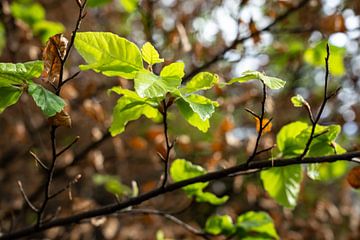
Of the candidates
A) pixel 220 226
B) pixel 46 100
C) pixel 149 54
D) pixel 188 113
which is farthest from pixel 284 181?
pixel 46 100

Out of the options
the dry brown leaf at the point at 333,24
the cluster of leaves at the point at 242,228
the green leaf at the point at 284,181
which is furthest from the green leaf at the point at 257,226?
the dry brown leaf at the point at 333,24

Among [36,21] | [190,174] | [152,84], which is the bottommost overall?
[190,174]

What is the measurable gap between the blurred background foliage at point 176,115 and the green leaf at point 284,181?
1.32ft

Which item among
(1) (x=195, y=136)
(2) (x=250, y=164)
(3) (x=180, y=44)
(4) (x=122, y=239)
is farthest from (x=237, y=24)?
(1) (x=195, y=136)

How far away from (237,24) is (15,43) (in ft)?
3.47

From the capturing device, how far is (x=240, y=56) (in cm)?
203

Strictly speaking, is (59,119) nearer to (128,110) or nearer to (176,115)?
(128,110)

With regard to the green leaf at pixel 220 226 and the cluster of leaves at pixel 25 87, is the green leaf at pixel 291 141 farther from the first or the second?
the cluster of leaves at pixel 25 87

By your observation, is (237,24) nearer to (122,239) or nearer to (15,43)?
(15,43)

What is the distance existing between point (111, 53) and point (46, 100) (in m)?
0.15

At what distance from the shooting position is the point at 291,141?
111cm

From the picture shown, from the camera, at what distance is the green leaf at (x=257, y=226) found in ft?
4.12

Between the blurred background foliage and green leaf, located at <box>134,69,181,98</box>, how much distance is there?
0.58m

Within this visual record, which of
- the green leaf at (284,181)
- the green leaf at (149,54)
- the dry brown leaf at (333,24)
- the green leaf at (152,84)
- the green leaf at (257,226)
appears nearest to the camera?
the green leaf at (152,84)
